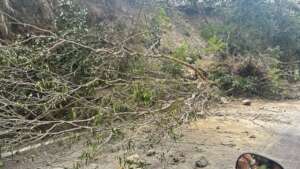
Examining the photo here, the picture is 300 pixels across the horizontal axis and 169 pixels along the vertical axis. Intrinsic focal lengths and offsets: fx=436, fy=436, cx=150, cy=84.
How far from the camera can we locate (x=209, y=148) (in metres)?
5.82

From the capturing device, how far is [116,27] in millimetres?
9391

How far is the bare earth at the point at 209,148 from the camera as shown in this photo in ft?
17.4

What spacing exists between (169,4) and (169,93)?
6665mm

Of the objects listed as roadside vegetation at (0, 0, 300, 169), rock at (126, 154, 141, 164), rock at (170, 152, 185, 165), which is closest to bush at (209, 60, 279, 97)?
roadside vegetation at (0, 0, 300, 169)

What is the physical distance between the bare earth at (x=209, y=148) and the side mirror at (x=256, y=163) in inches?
30.5

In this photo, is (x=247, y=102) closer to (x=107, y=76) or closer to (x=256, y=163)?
(x=107, y=76)

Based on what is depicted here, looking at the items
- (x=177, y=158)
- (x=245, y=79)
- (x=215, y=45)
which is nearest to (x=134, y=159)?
(x=177, y=158)

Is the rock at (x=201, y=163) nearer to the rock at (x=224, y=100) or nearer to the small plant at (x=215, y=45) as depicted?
the rock at (x=224, y=100)

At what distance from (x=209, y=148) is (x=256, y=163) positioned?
164 cm

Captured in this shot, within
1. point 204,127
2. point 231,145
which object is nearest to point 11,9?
point 204,127

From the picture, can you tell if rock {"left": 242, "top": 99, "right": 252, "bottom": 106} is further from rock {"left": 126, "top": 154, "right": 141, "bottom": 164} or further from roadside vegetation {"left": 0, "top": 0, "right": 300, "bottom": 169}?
rock {"left": 126, "top": 154, "right": 141, "bottom": 164}

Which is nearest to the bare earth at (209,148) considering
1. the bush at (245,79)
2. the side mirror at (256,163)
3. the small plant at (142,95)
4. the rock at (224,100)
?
the small plant at (142,95)

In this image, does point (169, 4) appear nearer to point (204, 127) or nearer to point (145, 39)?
point (145, 39)

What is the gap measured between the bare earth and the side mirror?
2.54 feet
